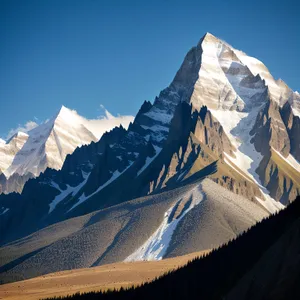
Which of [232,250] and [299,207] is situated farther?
[232,250]

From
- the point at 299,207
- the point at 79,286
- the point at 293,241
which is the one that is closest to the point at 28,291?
the point at 79,286

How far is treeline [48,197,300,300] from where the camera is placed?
4550 inches

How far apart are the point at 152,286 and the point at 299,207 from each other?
32.7 metres

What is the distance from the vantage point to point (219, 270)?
125188 mm

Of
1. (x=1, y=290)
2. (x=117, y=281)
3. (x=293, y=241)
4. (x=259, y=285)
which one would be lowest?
(x=1, y=290)

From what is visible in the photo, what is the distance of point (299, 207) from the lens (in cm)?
12131

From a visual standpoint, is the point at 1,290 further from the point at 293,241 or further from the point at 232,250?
the point at 293,241

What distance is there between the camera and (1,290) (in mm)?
195125

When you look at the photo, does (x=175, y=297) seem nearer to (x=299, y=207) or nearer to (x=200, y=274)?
(x=200, y=274)

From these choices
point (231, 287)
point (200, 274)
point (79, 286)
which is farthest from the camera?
point (79, 286)

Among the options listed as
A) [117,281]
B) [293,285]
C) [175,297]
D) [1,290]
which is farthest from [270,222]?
[1,290]

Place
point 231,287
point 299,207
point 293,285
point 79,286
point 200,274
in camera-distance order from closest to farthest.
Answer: point 293,285, point 231,287, point 299,207, point 200,274, point 79,286

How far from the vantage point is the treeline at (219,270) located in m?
116

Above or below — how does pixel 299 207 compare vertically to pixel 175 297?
above
